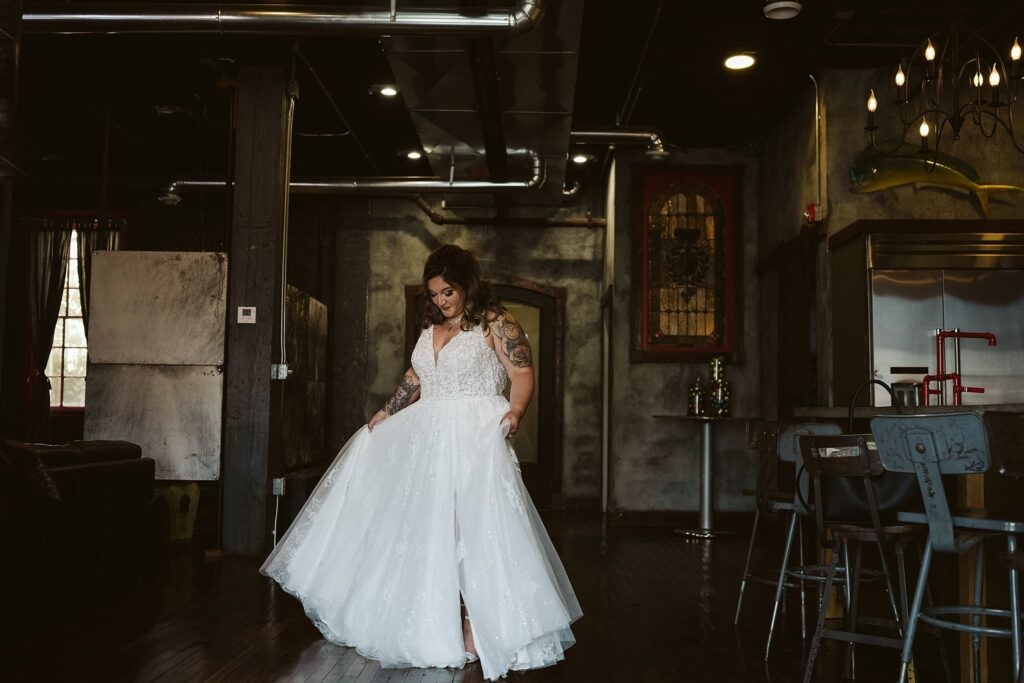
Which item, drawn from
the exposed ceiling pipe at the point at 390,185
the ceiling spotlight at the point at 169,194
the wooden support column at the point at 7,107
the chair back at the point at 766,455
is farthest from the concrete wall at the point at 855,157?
the ceiling spotlight at the point at 169,194

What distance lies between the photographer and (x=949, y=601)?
3553mm

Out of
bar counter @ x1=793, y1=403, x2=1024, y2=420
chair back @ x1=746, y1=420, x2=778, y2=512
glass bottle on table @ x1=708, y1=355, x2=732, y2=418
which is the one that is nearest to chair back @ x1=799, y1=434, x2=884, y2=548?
bar counter @ x1=793, y1=403, x2=1024, y2=420

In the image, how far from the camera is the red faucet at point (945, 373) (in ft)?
15.6

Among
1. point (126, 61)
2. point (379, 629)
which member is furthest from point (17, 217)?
point (379, 629)

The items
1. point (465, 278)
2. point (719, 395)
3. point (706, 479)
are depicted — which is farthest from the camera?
point (719, 395)

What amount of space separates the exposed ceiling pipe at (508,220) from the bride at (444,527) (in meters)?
6.49

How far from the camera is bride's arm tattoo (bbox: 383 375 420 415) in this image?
408cm

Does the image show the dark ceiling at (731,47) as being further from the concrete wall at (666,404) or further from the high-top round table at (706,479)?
the high-top round table at (706,479)

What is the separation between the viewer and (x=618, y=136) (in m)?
7.96

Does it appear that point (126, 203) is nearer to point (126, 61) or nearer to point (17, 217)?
point (17, 217)

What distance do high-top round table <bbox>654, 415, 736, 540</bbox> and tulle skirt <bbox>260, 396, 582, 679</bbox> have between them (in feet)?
14.7

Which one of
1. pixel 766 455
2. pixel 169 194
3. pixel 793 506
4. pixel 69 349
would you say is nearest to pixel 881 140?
pixel 766 455

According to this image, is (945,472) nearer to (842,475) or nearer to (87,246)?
(842,475)

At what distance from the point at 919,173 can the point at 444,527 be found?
4.85 meters
